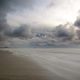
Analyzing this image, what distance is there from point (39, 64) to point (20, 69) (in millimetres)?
320

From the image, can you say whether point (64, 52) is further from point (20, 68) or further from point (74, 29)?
point (20, 68)

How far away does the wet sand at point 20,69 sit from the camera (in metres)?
2.36

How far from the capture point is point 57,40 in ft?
8.80

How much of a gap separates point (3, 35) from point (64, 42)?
87 centimetres

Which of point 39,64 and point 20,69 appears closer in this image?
point 20,69

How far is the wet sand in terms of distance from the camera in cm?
236

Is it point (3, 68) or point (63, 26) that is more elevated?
point (63, 26)

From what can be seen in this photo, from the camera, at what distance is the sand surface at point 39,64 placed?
94.2 inches

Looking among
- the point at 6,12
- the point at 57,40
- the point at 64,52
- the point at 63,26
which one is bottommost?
the point at 64,52

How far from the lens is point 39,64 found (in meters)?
2.66

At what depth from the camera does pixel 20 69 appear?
2469 mm

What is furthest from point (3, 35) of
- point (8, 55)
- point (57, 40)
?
point (57, 40)

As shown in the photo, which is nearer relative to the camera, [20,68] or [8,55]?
[20,68]

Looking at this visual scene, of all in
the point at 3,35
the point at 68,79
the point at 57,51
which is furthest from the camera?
the point at 57,51
